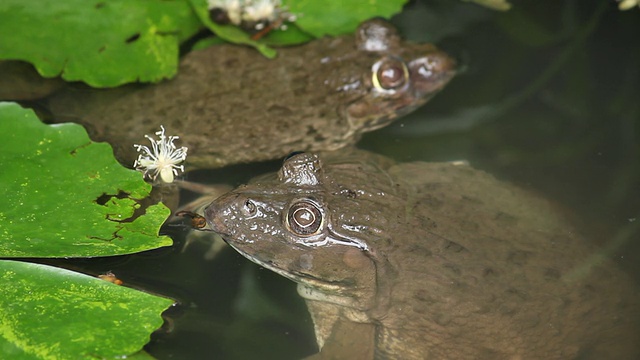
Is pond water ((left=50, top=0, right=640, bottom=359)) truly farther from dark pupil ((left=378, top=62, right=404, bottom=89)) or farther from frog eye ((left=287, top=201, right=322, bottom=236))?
frog eye ((left=287, top=201, right=322, bottom=236))

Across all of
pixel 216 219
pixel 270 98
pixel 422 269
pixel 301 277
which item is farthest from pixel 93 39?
pixel 422 269

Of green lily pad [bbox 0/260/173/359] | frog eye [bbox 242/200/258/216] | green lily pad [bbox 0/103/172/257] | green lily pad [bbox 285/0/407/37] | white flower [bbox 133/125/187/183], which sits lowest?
green lily pad [bbox 0/260/173/359]

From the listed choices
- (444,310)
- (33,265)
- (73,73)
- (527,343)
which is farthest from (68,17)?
(527,343)

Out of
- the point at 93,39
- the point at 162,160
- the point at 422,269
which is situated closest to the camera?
the point at 422,269

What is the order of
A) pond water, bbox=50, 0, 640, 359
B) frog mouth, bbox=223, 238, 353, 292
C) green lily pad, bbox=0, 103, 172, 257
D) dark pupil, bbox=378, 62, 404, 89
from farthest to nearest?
dark pupil, bbox=378, 62, 404, 89, pond water, bbox=50, 0, 640, 359, frog mouth, bbox=223, 238, 353, 292, green lily pad, bbox=0, 103, 172, 257

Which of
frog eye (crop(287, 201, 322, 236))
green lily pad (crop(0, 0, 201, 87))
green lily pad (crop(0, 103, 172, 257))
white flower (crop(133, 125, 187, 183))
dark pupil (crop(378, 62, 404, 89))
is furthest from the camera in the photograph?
dark pupil (crop(378, 62, 404, 89))

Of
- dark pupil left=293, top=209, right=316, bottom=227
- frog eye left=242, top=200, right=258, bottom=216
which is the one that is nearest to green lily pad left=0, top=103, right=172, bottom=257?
frog eye left=242, top=200, right=258, bottom=216

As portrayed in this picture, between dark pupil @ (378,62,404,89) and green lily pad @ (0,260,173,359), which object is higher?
dark pupil @ (378,62,404,89)

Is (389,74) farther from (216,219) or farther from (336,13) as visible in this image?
(216,219)
